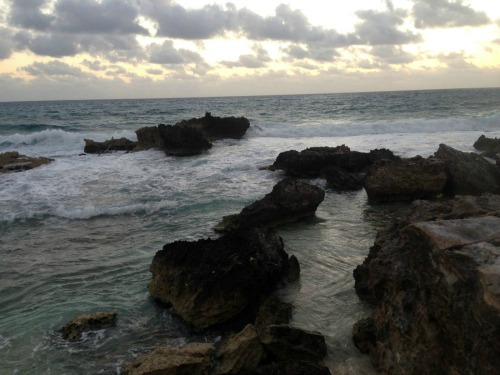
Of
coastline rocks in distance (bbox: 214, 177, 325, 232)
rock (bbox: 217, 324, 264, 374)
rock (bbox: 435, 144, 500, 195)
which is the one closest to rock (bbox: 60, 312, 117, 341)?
rock (bbox: 217, 324, 264, 374)

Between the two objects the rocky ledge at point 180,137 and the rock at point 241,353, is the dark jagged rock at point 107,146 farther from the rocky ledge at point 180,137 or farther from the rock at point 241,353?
the rock at point 241,353

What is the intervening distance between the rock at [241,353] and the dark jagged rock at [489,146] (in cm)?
1488

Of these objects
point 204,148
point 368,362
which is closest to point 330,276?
point 368,362

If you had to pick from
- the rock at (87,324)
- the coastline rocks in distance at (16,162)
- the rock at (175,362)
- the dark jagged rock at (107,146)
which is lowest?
the rock at (87,324)

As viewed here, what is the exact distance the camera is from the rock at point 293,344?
456cm

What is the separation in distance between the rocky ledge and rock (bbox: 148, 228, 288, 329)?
51.3 ft

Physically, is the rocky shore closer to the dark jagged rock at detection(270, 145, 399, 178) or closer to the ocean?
the ocean

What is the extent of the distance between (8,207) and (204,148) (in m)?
11.7

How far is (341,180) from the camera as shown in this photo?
13.2m

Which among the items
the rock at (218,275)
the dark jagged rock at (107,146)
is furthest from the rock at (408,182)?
the dark jagged rock at (107,146)

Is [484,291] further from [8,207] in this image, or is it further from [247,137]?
[247,137]

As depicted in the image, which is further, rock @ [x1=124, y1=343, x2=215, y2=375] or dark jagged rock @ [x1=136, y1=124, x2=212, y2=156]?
dark jagged rock @ [x1=136, y1=124, x2=212, y2=156]

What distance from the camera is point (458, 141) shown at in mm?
23172

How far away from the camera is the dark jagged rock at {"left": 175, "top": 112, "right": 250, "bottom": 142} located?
27.6 meters
